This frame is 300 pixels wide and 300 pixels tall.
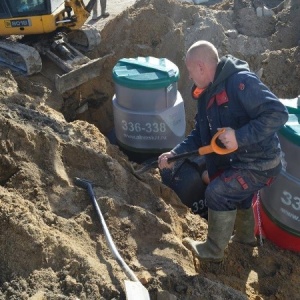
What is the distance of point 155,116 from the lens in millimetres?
4488

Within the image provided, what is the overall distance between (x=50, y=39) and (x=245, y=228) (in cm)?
399

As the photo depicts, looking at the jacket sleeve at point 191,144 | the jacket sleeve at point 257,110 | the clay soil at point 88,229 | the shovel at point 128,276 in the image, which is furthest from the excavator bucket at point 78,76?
the jacket sleeve at point 257,110

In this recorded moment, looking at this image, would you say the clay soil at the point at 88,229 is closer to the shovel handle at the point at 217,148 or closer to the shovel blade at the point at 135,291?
the shovel blade at the point at 135,291

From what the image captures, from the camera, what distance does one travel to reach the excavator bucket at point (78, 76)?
5.66 meters

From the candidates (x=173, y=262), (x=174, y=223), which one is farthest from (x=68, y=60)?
(x=173, y=262)

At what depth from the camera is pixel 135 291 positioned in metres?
2.54

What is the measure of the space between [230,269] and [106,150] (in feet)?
4.76

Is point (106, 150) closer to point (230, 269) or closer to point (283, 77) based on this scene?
point (230, 269)

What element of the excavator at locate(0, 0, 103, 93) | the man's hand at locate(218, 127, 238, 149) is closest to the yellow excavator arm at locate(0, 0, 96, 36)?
the excavator at locate(0, 0, 103, 93)

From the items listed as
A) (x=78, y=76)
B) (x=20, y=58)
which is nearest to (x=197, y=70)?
(x=78, y=76)

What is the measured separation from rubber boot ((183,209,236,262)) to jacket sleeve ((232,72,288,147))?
0.56 m

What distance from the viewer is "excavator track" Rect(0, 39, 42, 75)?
5723 millimetres

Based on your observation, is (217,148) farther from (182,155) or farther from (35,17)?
(35,17)

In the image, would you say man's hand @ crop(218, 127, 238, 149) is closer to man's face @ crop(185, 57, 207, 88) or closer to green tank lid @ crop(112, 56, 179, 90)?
man's face @ crop(185, 57, 207, 88)
